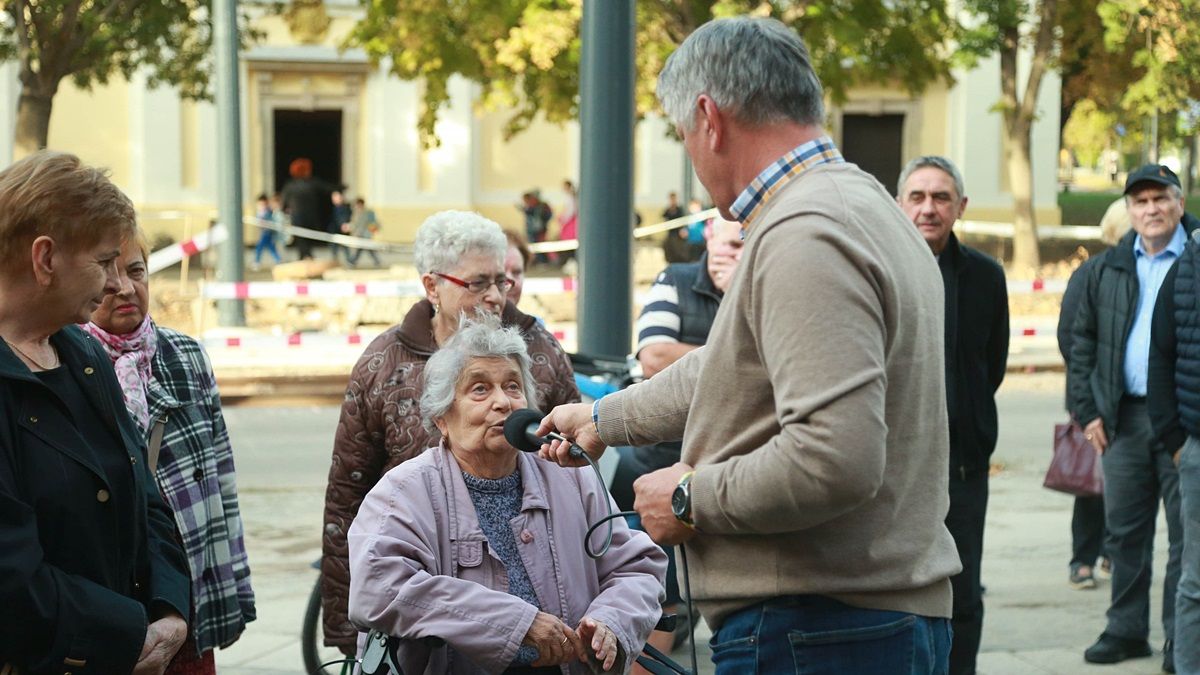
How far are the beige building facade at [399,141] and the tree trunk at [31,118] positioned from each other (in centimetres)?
1363

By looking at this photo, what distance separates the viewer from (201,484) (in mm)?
4453

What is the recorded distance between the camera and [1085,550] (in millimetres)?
8398

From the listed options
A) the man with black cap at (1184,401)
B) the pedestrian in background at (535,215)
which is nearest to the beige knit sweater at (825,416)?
the man with black cap at (1184,401)

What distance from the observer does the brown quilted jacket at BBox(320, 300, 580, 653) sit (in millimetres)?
4953

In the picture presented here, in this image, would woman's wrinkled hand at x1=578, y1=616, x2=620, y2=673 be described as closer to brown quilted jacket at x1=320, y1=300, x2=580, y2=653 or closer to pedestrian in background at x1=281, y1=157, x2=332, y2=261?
brown quilted jacket at x1=320, y1=300, x2=580, y2=653

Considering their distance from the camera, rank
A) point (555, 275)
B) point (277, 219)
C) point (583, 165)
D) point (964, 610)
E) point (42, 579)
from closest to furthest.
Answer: point (42, 579)
point (964, 610)
point (583, 165)
point (555, 275)
point (277, 219)

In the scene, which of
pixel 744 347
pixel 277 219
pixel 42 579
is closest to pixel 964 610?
pixel 744 347

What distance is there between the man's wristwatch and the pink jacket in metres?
1.17

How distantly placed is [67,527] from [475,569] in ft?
4.06

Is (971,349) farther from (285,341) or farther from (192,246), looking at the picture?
(192,246)

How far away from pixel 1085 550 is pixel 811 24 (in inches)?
574

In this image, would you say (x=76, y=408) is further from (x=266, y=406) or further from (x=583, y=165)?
(x=266, y=406)

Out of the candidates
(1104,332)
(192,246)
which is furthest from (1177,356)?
(192,246)

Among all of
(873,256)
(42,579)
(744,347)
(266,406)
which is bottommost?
(266,406)
